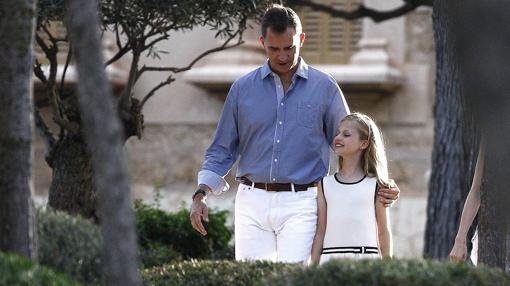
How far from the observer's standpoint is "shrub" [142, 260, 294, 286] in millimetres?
6461

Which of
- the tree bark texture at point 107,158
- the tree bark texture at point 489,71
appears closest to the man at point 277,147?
the tree bark texture at point 489,71

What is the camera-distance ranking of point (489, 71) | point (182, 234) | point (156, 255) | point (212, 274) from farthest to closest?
point (182, 234)
point (156, 255)
point (212, 274)
point (489, 71)

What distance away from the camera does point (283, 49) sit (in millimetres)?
7223

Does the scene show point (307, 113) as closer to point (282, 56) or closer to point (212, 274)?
point (282, 56)

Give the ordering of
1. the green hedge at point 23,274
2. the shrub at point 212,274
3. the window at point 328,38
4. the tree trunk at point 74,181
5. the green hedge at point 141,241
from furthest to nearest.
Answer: the window at point 328,38 < the tree trunk at point 74,181 < the green hedge at point 141,241 < the shrub at point 212,274 < the green hedge at point 23,274

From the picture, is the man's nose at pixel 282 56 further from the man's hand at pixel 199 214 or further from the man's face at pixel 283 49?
the man's hand at pixel 199 214

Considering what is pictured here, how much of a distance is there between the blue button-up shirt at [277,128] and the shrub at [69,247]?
0.87 metres

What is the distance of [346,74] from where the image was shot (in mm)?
16531

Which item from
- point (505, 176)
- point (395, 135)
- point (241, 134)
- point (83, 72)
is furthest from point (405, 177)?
point (83, 72)

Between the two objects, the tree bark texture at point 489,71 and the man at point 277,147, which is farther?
the man at point 277,147

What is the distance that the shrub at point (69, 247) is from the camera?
6.55 metres

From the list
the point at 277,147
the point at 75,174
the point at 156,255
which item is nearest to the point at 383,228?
the point at 277,147

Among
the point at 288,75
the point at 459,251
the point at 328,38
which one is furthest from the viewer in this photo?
the point at 328,38

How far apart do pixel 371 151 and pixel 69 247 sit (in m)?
1.58
